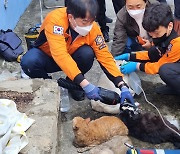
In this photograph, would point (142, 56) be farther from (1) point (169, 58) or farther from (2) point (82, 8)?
(2) point (82, 8)

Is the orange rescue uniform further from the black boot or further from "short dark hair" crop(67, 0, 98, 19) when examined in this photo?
the black boot

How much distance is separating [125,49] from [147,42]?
0.28 meters

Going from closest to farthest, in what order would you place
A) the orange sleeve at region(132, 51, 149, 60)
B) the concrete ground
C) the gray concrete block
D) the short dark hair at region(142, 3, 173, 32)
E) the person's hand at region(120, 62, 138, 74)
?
the gray concrete block, the concrete ground, the short dark hair at region(142, 3, 173, 32), the person's hand at region(120, 62, 138, 74), the orange sleeve at region(132, 51, 149, 60)

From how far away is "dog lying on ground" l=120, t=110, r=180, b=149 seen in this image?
8.28 feet

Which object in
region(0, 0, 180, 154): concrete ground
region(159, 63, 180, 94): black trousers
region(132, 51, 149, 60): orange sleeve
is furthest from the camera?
region(132, 51, 149, 60): orange sleeve

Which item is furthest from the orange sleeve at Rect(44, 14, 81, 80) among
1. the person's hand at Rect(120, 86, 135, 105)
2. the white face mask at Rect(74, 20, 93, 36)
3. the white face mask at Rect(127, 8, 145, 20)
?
the white face mask at Rect(127, 8, 145, 20)

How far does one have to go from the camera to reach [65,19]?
2.68 m

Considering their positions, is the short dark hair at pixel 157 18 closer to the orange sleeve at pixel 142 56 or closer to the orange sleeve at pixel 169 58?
the orange sleeve at pixel 169 58

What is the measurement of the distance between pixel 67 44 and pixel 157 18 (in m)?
0.72

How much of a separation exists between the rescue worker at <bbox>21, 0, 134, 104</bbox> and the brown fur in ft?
0.61

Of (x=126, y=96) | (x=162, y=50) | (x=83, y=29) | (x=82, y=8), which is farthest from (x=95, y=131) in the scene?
(x=162, y=50)

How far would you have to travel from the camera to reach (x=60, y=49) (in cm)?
262

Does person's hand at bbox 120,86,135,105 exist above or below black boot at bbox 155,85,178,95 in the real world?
above

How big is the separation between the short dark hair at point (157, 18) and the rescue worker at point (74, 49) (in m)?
0.38
